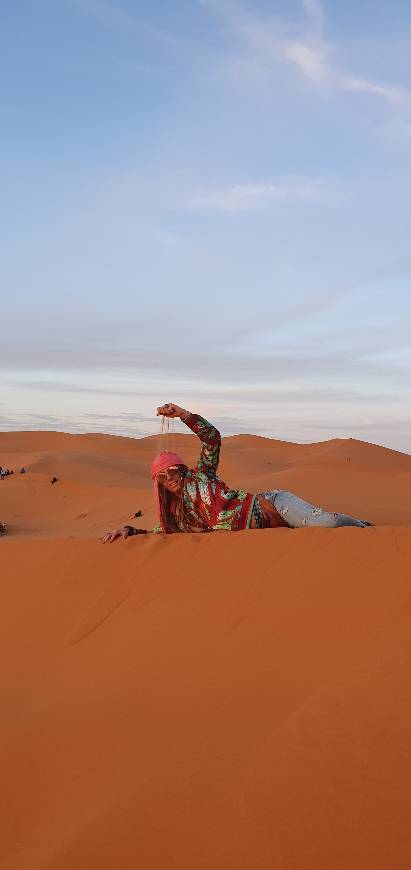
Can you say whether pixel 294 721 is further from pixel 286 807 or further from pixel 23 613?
pixel 23 613

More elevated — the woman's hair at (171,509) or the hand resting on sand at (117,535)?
the woman's hair at (171,509)

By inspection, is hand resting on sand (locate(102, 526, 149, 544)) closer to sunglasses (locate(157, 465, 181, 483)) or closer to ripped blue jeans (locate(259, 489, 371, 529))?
sunglasses (locate(157, 465, 181, 483))

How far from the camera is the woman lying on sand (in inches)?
203

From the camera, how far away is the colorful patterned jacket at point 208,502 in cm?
514

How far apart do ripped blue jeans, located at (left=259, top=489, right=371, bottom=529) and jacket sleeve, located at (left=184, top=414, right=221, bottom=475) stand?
1.55 feet

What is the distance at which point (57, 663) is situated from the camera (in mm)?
4000

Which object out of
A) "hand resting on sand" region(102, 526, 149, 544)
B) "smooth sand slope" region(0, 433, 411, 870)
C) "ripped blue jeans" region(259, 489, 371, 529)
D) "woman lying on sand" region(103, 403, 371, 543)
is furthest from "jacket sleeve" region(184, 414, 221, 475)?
"smooth sand slope" region(0, 433, 411, 870)

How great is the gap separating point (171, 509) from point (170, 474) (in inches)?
10.5

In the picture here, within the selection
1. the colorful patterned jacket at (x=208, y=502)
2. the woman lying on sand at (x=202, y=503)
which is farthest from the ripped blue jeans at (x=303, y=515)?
the colorful patterned jacket at (x=208, y=502)

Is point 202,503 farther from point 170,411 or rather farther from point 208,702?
point 208,702

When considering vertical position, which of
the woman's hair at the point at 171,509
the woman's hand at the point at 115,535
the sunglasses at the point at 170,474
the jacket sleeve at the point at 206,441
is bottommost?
the woman's hand at the point at 115,535

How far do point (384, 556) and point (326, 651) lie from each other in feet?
2.43

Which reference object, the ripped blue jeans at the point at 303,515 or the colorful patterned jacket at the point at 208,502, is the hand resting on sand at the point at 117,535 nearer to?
the colorful patterned jacket at the point at 208,502

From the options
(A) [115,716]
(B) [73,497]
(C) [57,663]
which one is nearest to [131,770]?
(A) [115,716]
